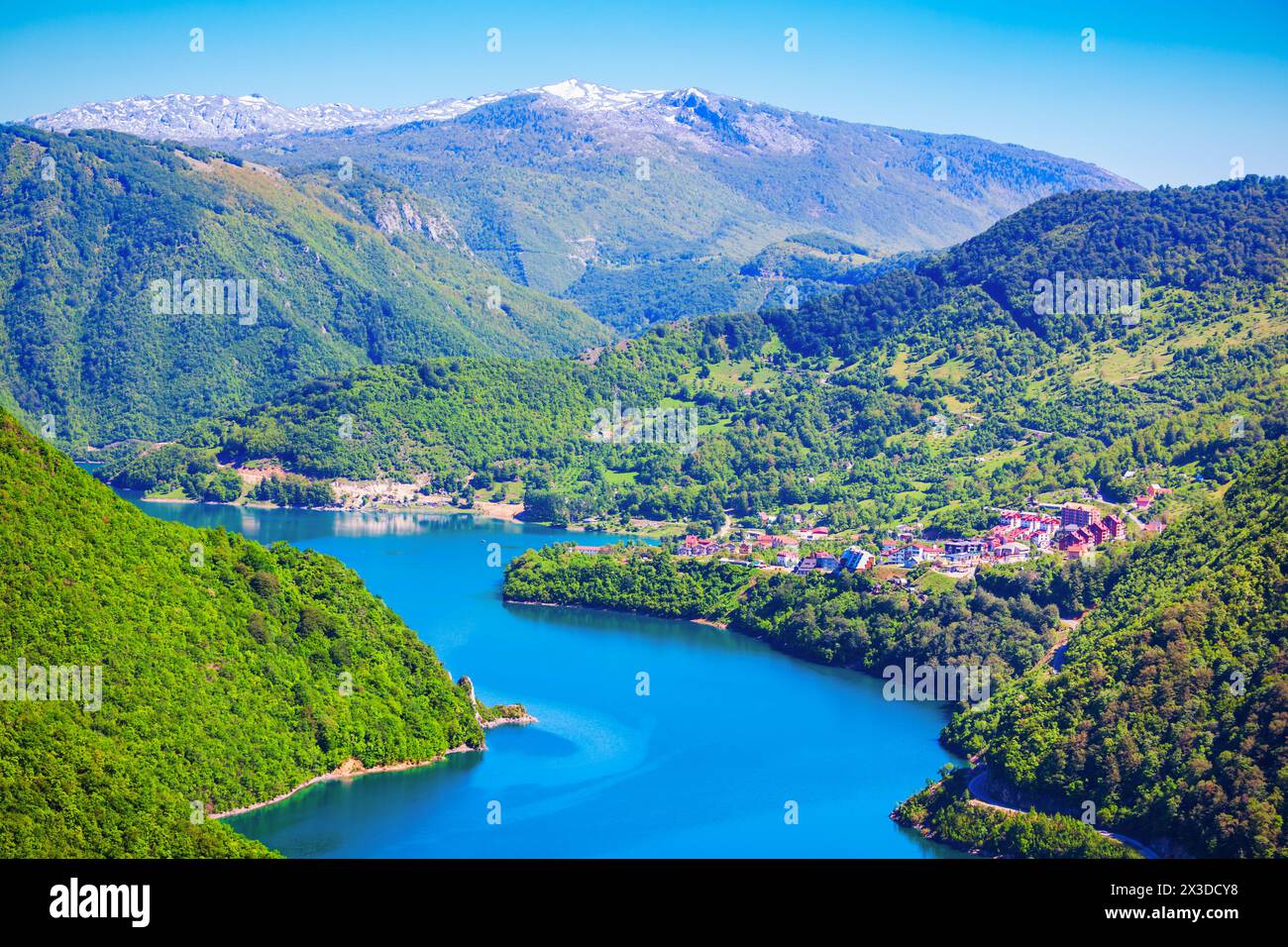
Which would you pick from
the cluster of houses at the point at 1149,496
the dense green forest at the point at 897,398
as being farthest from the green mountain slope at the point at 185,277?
the cluster of houses at the point at 1149,496

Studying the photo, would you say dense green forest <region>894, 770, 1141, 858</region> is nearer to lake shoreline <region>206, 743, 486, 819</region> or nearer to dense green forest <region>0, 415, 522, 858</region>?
lake shoreline <region>206, 743, 486, 819</region>

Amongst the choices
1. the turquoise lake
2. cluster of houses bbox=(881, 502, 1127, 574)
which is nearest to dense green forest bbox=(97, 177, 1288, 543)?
cluster of houses bbox=(881, 502, 1127, 574)

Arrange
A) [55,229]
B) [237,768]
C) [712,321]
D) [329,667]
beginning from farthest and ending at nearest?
[55,229]
[712,321]
[329,667]
[237,768]

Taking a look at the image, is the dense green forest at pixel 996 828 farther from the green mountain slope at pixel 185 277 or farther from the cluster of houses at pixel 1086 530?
the green mountain slope at pixel 185 277

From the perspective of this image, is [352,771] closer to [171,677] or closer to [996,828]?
[171,677]
